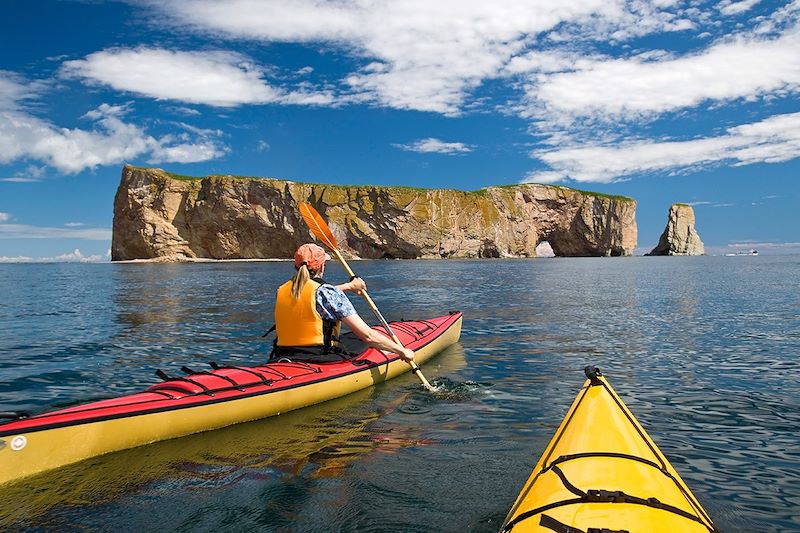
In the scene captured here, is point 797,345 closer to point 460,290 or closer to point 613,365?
point 613,365

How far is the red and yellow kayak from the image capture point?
4.61 metres

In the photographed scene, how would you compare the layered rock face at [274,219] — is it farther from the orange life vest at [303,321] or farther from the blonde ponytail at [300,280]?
the blonde ponytail at [300,280]

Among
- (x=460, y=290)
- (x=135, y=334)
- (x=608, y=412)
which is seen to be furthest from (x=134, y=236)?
(x=608, y=412)

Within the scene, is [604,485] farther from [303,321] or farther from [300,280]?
[303,321]

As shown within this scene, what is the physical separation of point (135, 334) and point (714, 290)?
24518 millimetres

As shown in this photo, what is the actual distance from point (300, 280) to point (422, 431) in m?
2.36

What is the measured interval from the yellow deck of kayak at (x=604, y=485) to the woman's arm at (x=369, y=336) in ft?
11.7

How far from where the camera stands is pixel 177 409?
5.63m

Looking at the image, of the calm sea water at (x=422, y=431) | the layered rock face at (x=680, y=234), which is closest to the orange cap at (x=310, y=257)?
the calm sea water at (x=422, y=431)

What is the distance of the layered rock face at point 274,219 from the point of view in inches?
3093

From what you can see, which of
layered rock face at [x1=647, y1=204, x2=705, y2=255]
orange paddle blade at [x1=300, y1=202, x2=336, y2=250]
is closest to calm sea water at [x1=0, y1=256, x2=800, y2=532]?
orange paddle blade at [x1=300, y1=202, x2=336, y2=250]

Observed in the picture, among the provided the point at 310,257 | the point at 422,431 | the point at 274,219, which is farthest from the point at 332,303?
the point at 274,219

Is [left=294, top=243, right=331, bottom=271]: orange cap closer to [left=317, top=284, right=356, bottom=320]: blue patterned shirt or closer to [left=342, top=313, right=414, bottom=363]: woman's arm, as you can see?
[left=317, top=284, right=356, bottom=320]: blue patterned shirt

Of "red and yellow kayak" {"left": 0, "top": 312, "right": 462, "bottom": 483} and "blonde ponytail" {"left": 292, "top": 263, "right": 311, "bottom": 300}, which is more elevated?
"blonde ponytail" {"left": 292, "top": 263, "right": 311, "bottom": 300}
